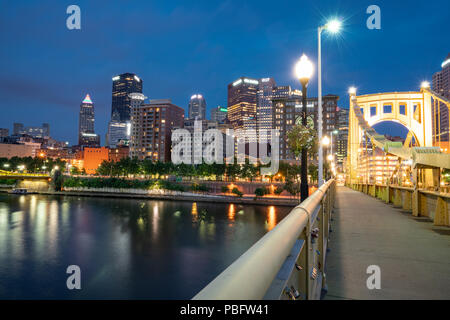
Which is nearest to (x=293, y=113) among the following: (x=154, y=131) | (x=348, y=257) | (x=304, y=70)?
(x=154, y=131)

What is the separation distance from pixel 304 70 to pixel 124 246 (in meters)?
47.6

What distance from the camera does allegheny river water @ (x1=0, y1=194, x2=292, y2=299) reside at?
33.3 metres

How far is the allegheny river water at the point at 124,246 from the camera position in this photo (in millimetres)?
33312

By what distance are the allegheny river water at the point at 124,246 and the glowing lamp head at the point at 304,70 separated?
26489 mm

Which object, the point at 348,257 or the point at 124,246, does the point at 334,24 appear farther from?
the point at 124,246

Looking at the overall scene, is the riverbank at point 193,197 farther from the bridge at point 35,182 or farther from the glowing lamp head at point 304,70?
the glowing lamp head at point 304,70

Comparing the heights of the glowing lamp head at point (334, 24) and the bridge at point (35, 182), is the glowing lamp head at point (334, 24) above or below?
above

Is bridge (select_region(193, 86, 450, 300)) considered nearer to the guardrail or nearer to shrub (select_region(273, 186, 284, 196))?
the guardrail

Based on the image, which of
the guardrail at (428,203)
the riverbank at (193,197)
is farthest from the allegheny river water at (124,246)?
the guardrail at (428,203)

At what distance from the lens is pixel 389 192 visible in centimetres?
1920
